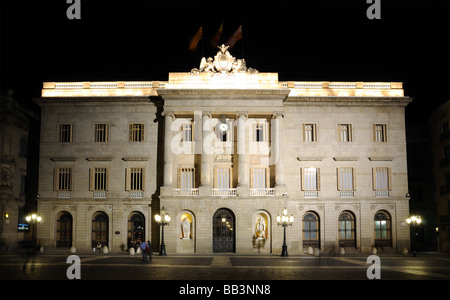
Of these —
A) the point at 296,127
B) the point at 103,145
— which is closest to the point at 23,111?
the point at 103,145

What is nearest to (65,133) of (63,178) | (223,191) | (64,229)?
(63,178)

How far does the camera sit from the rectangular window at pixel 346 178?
165 feet

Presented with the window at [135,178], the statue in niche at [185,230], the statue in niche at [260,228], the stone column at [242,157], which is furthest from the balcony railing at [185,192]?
the statue in niche at [260,228]

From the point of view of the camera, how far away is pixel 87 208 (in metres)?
49.9

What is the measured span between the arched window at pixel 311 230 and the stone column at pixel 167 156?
47.7 ft

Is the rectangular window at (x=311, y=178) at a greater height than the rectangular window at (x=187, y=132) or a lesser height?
lesser

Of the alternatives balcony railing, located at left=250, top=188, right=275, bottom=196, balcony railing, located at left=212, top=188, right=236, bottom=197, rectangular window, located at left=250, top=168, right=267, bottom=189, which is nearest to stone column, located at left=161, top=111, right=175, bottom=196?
balcony railing, located at left=212, top=188, right=236, bottom=197

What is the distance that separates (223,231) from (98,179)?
47.1 ft

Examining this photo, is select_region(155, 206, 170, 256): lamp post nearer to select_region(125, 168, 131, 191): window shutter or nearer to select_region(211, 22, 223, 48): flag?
select_region(125, 168, 131, 191): window shutter

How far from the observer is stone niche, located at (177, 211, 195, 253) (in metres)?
47.4

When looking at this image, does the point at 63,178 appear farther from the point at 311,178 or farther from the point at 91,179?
the point at 311,178

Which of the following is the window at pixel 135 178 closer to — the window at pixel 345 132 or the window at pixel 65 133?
the window at pixel 65 133
